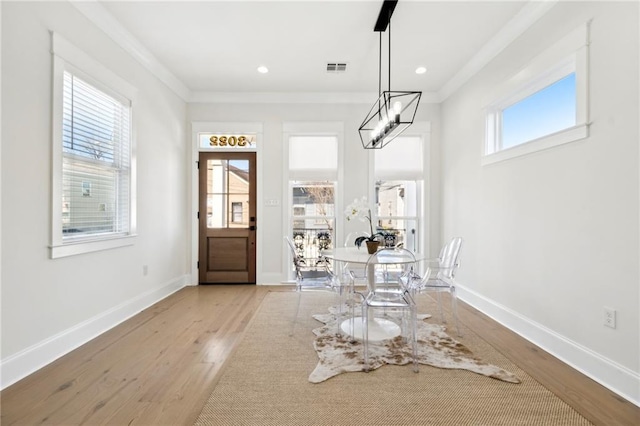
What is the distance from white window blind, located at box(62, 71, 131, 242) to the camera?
98.0 inches

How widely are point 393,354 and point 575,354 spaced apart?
132cm

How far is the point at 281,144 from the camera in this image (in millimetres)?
4617

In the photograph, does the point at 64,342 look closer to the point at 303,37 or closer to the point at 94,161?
the point at 94,161

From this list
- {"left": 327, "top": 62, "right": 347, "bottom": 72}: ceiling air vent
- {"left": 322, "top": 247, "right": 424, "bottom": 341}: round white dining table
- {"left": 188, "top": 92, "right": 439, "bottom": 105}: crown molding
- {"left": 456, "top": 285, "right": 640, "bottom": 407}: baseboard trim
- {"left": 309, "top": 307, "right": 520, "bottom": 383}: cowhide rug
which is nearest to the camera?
{"left": 456, "top": 285, "right": 640, "bottom": 407}: baseboard trim

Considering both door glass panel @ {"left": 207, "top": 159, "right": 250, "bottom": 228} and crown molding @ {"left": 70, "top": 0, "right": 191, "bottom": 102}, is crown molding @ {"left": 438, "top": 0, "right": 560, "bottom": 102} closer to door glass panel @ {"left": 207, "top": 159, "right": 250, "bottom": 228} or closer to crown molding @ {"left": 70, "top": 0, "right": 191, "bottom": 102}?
door glass panel @ {"left": 207, "top": 159, "right": 250, "bottom": 228}

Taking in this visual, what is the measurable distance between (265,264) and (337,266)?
1.12 metres

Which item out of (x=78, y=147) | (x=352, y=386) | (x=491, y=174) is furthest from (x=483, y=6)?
(x=78, y=147)

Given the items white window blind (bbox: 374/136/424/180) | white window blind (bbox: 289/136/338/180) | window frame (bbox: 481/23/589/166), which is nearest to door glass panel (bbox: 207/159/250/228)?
white window blind (bbox: 289/136/338/180)

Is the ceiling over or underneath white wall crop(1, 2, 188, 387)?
over

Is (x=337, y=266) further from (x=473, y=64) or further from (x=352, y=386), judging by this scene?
(x=473, y=64)

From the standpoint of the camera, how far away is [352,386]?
1940 millimetres

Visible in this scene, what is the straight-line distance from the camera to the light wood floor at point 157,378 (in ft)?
5.56

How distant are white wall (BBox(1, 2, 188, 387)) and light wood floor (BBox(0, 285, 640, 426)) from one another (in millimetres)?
209

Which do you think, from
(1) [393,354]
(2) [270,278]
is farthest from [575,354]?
(2) [270,278]
